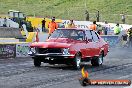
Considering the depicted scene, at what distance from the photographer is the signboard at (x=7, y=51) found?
2226cm

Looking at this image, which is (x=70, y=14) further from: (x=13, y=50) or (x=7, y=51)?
(x=7, y=51)

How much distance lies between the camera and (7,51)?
22.6m

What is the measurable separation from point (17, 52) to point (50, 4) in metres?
47.9

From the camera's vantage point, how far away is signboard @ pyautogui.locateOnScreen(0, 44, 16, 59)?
22259 mm

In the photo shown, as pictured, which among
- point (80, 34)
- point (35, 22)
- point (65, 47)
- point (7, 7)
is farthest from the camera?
point (7, 7)

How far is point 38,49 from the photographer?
16.6 m

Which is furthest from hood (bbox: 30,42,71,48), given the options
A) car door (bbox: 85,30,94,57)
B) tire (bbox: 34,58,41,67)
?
car door (bbox: 85,30,94,57)

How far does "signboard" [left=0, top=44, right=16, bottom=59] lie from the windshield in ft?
16.9

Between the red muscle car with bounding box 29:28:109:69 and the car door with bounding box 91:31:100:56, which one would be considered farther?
the car door with bounding box 91:31:100:56

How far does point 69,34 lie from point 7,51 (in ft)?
19.5

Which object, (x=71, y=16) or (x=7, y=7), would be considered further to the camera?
(x=7, y=7)

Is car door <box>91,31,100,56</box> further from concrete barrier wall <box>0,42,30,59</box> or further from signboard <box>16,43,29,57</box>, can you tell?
signboard <box>16,43,29,57</box>

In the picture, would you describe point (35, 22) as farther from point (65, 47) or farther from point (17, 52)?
point (65, 47)

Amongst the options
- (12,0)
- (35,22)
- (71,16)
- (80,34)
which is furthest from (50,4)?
(80,34)
